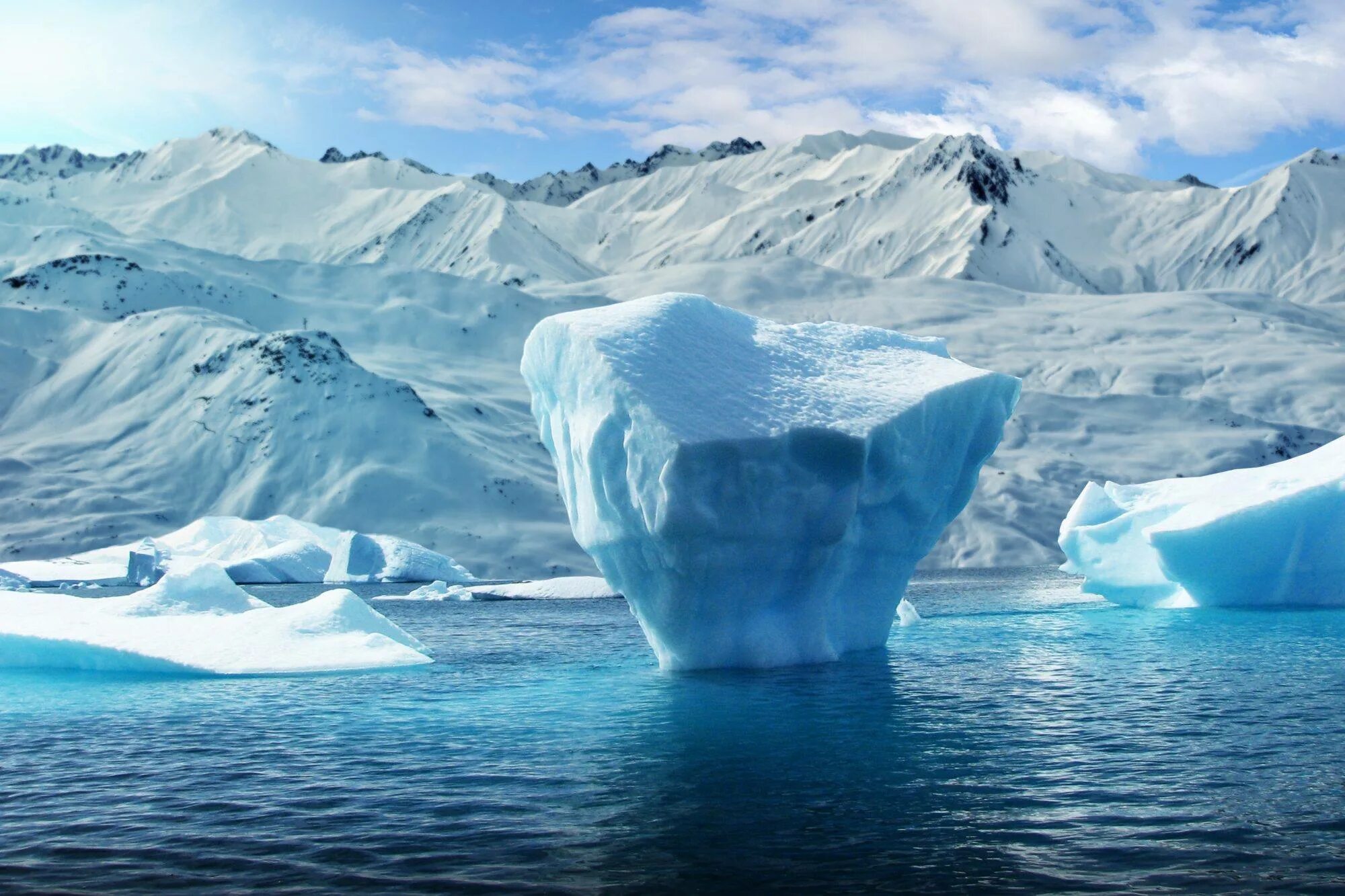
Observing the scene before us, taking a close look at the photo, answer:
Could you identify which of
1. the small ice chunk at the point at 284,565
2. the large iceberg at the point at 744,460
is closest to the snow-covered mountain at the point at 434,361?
the small ice chunk at the point at 284,565

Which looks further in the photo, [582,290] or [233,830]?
[582,290]

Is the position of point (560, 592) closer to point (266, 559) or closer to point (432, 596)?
point (432, 596)

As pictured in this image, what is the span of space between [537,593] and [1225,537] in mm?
20281

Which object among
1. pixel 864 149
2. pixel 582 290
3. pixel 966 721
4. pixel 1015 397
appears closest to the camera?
pixel 966 721

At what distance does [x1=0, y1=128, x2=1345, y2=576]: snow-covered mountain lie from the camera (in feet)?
196

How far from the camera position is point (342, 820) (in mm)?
8367

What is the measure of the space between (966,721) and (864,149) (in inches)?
7355

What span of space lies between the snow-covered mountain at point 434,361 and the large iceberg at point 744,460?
38.2 metres

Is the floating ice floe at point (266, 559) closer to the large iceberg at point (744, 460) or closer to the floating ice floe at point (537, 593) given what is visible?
the floating ice floe at point (537, 593)

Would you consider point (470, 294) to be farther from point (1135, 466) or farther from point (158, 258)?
point (1135, 466)

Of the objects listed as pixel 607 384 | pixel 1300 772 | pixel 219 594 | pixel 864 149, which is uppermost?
pixel 864 149

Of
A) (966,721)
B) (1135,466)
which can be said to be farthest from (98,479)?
(966,721)

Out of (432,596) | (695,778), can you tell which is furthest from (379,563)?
(695,778)

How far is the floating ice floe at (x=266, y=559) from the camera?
1805 inches
